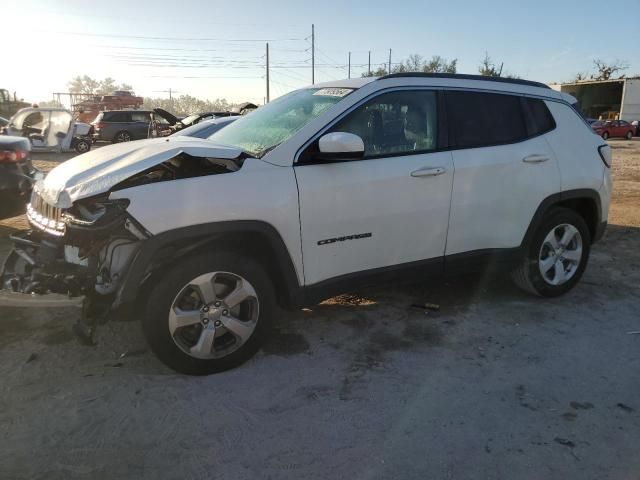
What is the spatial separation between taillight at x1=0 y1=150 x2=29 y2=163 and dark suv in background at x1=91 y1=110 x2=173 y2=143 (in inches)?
709

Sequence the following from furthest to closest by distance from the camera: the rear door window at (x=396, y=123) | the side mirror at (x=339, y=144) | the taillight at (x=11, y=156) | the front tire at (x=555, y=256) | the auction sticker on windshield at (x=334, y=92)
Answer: the taillight at (x=11, y=156), the front tire at (x=555, y=256), the auction sticker on windshield at (x=334, y=92), the rear door window at (x=396, y=123), the side mirror at (x=339, y=144)

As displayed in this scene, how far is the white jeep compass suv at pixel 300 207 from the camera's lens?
295cm

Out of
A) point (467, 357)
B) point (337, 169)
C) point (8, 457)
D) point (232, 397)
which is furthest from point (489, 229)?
point (8, 457)

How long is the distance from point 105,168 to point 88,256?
564mm

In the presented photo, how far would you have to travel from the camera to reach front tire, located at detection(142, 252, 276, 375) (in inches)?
117

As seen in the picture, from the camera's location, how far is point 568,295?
471 centimetres

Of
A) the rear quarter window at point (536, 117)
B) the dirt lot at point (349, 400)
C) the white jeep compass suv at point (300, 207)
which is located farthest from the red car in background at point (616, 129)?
the dirt lot at point (349, 400)

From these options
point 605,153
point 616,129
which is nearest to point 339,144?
point 605,153

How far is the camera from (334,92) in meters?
3.76

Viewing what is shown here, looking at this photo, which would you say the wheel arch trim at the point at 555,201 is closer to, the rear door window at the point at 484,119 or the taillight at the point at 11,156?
the rear door window at the point at 484,119

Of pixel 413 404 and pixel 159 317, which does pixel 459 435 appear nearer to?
pixel 413 404

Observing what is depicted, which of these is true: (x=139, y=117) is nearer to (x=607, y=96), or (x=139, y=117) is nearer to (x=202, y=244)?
(x=202, y=244)

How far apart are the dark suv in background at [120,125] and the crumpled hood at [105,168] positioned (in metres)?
20.2

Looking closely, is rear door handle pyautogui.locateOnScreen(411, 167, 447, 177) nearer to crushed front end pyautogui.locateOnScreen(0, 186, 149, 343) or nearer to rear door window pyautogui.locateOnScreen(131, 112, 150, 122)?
crushed front end pyautogui.locateOnScreen(0, 186, 149, 343)
